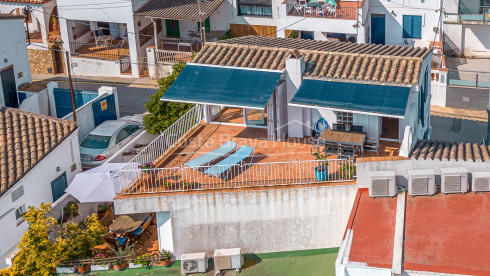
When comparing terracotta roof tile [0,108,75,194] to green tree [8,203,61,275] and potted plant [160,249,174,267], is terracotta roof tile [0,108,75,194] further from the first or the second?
potted plant [160,249,174,267]

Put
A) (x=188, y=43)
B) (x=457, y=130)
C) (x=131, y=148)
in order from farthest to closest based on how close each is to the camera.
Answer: (x=188, y=43) < (x=457, y=130) < (x=131, y=148)

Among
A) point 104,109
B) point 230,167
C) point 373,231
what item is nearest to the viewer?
point 373,231

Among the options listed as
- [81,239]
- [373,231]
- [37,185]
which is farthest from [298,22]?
[373,231]

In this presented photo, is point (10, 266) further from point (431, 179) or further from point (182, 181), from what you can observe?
point (431, 179)

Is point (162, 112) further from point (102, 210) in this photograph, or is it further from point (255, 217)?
point (255, 217)

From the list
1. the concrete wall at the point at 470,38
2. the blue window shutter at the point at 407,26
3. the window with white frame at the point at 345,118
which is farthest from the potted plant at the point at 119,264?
the concrete wall at the point at 470,38

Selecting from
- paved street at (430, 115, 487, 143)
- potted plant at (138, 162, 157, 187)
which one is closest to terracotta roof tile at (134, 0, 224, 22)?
paved street at (430, 115, 487, 143)
